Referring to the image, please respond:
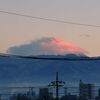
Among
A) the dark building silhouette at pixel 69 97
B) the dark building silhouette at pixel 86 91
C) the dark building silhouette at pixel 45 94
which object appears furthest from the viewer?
the dark building silhouette at pixel 69 97

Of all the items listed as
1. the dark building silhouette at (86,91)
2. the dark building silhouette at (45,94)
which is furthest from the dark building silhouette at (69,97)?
the dark building silhouette at (45,94)

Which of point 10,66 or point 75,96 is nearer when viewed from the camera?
point 75,96

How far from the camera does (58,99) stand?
6022 centimetres

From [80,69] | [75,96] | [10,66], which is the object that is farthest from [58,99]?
[10,66]

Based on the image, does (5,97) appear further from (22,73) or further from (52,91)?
(22,73)

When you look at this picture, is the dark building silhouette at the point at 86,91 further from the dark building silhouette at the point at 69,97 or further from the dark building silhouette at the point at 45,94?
the dark building silhouette at the point at 45,94

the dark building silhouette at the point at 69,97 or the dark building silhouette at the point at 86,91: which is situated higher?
the dark building silhouette at the point at 86,91

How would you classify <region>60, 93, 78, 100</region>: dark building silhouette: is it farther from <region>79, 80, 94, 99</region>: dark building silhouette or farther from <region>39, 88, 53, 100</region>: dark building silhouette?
<region>39, 88, 53, 100</region>: dark building silhouette

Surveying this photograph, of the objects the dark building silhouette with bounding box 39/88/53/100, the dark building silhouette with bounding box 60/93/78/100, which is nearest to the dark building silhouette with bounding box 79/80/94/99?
the dark building silhouette with bounding box 60/93/78/100

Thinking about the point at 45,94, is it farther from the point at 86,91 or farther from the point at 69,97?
the point at 86,91

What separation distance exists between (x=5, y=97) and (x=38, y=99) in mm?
6786

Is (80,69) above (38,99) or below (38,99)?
above

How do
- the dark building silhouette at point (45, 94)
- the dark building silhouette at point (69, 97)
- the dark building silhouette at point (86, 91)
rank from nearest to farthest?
the dark building silhouette at point (86, 91)
the dark building silhouette at point (45, 94)
the dark building silhouette at point (69, 97)

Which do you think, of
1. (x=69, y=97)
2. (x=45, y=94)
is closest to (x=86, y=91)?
(x=69, y=97)
